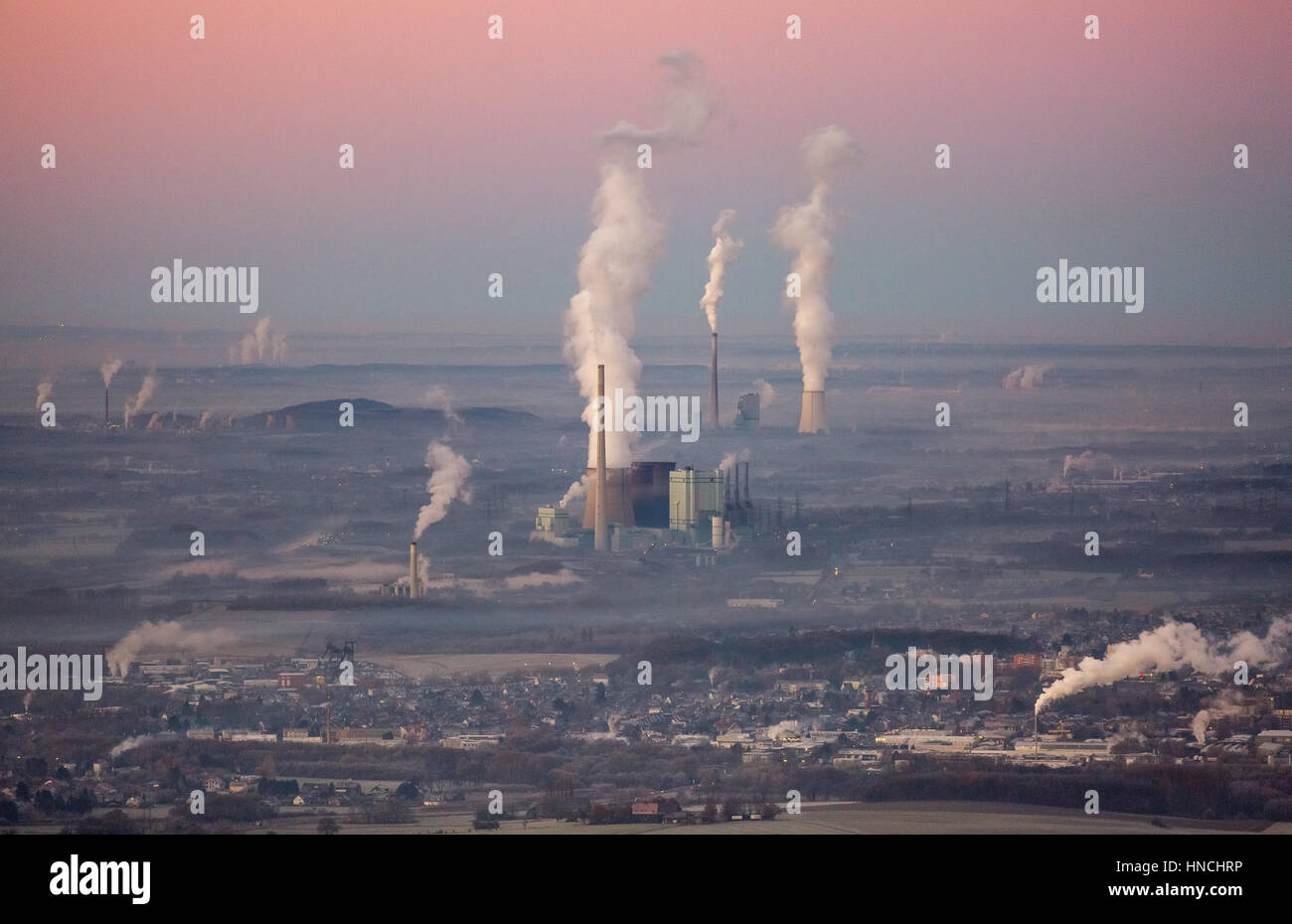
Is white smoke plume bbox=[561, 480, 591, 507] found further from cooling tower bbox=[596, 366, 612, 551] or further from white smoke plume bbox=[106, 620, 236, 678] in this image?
white smoke plume bbox=[106, 620, 236, 678]

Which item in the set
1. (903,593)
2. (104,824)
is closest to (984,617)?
(903,593)

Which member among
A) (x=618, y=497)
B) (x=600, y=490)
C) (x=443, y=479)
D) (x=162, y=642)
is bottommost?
(x=162, y=642)

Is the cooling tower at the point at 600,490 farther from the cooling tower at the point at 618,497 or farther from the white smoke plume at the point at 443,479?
the white smoke plume at the point at 443,479

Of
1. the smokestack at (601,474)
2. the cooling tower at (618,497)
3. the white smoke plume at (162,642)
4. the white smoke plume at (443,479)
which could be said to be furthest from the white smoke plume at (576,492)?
the white smoke plume at (162,642)

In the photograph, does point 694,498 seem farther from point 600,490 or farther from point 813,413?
point 813,413

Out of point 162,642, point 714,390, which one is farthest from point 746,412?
point 162,642

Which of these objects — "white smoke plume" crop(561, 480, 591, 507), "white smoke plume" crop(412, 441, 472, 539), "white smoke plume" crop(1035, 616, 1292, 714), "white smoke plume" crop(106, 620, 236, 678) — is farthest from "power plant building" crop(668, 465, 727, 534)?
"white smoke plume" crop(106, 620, 236, 678)
